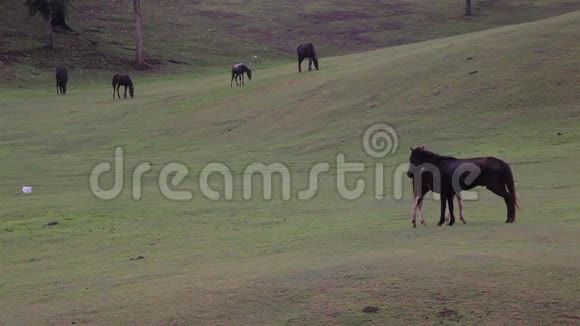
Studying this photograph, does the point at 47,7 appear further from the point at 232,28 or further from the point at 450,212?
the point at 450,212

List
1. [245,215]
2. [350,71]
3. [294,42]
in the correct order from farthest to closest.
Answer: [294,42]
[350,71]
[245,215]

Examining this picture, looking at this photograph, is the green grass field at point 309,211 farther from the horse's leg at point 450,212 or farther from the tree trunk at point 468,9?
the tree trunk at point 468,9

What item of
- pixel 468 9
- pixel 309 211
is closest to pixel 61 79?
pixel 309 211

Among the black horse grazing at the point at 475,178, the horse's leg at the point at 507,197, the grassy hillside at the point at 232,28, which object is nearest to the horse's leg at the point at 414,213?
the black horse grazing at the point at 475,178

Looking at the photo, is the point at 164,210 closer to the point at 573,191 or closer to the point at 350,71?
the point at 573,191

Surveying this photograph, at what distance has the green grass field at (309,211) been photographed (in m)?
9.50

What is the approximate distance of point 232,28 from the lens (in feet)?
Result: 247

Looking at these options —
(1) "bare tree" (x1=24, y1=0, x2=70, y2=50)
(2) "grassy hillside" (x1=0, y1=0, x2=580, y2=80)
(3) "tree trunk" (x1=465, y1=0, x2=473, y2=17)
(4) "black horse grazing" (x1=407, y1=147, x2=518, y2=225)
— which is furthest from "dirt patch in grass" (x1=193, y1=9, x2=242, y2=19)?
(4) "black horse grazing" (x1=407, y1=147, x2=518, y2=225)

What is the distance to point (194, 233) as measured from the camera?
1577 cm

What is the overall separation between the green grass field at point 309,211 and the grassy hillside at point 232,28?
19848mm

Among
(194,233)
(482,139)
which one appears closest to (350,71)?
(482,139)

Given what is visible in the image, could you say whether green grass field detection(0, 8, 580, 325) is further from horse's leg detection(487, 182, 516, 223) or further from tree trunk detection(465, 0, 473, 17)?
tree trunk detection(465, 0, 473, 17)

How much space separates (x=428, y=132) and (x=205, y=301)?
19.1 m

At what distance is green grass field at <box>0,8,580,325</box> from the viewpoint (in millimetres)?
9500
